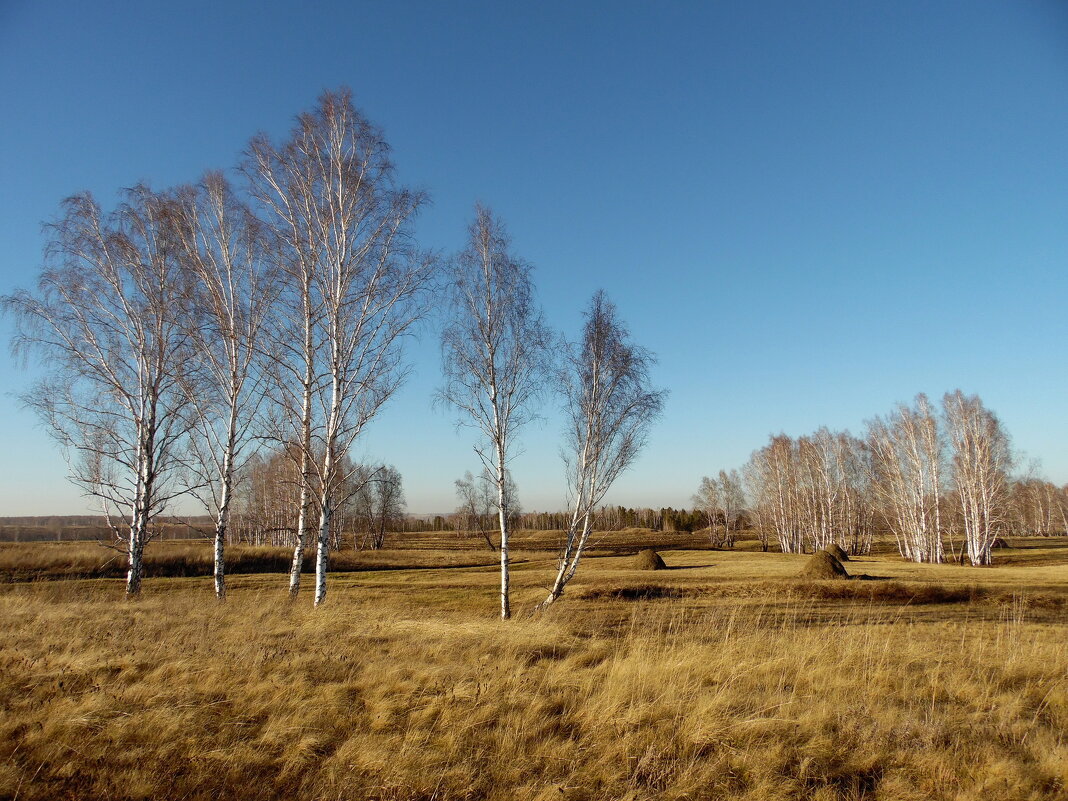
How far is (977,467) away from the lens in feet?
124

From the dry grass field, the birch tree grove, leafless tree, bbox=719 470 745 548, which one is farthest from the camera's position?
leafless tree, bbox=719 470 745 548

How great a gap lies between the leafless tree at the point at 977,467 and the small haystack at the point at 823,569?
2066 centimetres

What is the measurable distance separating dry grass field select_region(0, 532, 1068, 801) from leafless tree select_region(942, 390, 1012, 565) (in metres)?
37.3

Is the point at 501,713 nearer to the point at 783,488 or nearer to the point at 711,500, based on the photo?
the point at 783,488

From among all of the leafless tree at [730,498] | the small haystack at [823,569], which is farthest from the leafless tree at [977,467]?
the leafless tree at [730,498]

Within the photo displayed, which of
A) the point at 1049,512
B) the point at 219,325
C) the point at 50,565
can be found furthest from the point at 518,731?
the point at 1049,512

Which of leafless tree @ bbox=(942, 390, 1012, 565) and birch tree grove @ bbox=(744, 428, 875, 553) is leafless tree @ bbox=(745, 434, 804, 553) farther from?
Answer: leafless tree @ bbox=(942, 390, 1012, 565)

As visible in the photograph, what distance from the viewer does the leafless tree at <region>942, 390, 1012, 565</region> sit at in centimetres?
3666

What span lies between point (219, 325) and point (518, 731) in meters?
12.8

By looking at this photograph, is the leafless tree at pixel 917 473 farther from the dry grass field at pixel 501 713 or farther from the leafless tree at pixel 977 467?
the dry grass field at pixel 501 713

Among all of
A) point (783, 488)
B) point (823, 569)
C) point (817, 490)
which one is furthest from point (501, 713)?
point (783, 488)

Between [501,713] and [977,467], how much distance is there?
152 feet

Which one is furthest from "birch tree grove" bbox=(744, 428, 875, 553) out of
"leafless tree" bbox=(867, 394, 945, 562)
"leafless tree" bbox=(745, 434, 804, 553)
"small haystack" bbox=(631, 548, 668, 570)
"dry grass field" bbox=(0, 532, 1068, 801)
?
"dry grass field" bbox=(0, 532, 1068, 801)

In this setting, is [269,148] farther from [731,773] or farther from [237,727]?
[731,773]
